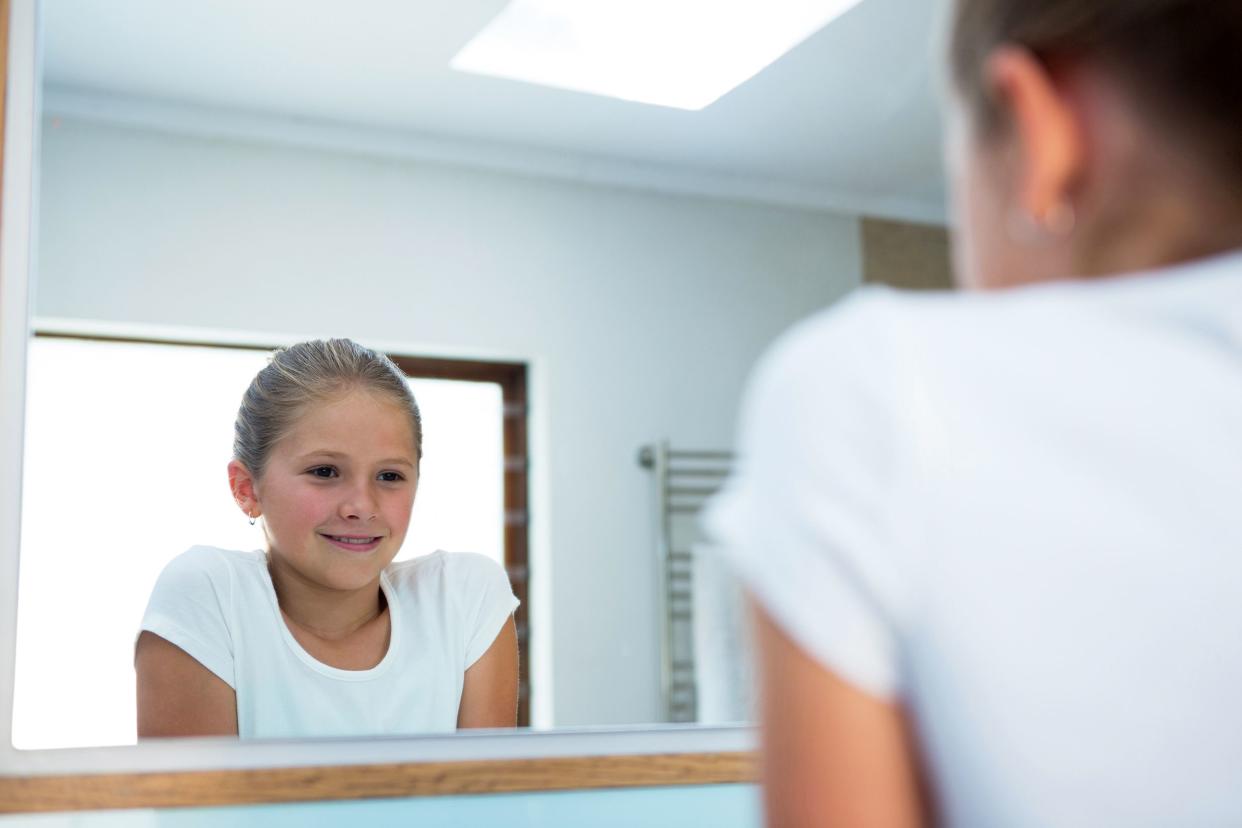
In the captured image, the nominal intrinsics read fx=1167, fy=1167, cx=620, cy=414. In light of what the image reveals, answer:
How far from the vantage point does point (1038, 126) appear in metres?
0.30

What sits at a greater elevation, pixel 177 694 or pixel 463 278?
pixel 463 278

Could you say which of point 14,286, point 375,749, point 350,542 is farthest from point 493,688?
point 14,286

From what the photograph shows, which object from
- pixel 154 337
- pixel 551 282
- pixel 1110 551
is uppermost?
pixel 551 282

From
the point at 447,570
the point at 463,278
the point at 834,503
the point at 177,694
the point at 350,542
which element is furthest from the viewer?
the point at 463,278

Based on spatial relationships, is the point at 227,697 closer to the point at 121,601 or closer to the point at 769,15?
the point at 121,601

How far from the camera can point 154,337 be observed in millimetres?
2186

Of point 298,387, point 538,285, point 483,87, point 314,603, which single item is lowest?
point 314,603

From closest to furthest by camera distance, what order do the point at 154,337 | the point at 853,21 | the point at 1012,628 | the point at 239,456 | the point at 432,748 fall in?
the point at 1012,628 < the point at 432,748 < the point at 239,456 < the point at 853,21 < the point at 154,337

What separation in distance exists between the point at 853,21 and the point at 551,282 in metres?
0.84

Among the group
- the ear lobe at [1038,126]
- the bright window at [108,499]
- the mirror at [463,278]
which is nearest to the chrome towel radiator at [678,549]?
the mirror at [463,278]

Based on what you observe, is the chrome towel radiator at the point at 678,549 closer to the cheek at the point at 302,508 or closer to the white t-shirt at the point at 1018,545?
the cheek at the point at 302,508

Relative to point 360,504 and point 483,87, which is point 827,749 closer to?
point 360,504

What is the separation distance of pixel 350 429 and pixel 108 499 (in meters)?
1.15

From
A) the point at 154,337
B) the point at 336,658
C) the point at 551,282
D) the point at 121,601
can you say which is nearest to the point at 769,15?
the point at 551,282
